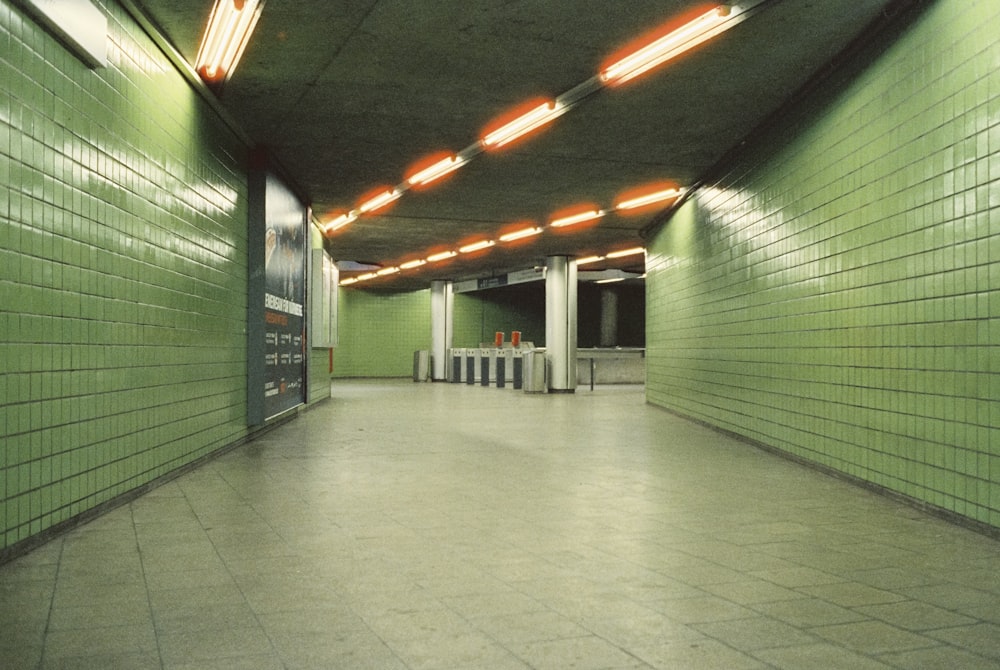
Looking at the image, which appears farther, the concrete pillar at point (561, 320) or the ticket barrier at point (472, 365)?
the ticket barrier at point (472, 365)

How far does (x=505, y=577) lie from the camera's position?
11.5ft

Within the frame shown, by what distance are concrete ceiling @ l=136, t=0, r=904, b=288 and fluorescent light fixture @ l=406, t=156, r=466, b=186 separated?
0.75 feet

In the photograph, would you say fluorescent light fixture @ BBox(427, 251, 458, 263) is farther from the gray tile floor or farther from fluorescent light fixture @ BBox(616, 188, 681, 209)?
the gray tile floor

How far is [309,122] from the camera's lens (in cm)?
818

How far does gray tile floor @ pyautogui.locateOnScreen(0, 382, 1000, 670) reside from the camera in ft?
8.63

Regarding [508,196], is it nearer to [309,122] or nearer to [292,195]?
[292,195]

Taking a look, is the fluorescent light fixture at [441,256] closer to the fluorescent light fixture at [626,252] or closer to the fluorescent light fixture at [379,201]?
the fluorescent light fixture at [626,252]

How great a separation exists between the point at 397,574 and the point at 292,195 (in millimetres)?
8476

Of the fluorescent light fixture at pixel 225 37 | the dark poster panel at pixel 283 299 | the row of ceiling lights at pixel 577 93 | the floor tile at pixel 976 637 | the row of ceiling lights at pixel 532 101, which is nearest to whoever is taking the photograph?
the floor tile at pixel 976 637

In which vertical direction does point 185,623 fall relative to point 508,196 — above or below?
below

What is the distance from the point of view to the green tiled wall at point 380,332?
27219mm

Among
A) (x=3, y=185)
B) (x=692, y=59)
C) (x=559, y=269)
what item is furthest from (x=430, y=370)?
(x=3, y=185)

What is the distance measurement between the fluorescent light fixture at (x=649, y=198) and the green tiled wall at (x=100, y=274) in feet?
21.7

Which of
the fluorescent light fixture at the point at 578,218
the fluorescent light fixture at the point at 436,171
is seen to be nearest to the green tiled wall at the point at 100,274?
the fluorescent light fixture at the point at 436,171
